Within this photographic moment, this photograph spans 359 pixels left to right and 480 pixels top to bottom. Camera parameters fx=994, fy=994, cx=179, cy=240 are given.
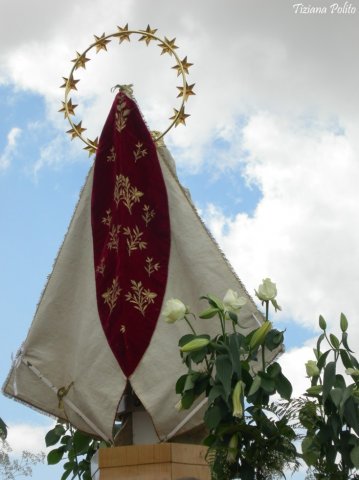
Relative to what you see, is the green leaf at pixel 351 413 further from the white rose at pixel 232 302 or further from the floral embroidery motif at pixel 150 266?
the floral embroidery motif at pixel 150 266

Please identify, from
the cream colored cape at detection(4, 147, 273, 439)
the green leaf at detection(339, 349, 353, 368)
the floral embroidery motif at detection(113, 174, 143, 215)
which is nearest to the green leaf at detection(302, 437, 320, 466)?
the green leaf at detection(339, 349, 353, 368)

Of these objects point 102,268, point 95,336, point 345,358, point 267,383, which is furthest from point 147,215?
point 345,358

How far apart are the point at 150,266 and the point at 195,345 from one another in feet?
3.90

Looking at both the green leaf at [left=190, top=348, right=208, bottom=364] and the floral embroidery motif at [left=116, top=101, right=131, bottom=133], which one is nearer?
the green leaf at [left=190, top=348, right=208, bottom=364]

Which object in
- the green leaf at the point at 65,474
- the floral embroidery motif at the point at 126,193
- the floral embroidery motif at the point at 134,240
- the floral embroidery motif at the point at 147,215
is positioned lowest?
the green leaf at the point at 65,474

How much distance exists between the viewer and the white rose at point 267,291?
588 centimetres

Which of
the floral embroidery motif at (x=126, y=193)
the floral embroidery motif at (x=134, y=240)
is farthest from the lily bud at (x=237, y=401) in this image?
the floral embroidery motif at (x=126, y=193)

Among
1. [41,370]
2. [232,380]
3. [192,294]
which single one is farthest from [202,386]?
[41,370]

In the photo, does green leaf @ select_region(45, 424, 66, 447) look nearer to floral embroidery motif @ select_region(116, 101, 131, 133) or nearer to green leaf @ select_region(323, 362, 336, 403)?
floral embroidery motif @ select_region(116, 101, 131, 133)

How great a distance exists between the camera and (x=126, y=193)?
22.5 feet

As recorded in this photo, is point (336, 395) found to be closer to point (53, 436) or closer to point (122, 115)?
point (122, 115)

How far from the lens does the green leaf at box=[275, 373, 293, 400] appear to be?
5.78 meters

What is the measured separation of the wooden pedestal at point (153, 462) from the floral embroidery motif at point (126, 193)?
165 cm

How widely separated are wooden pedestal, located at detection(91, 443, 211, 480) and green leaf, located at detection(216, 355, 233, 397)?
769mm
